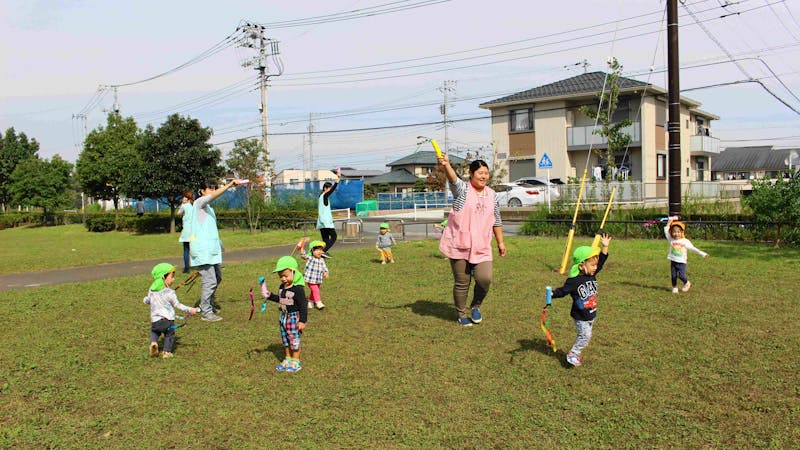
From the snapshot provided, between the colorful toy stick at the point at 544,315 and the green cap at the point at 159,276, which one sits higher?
the green cap at the point at 159,276

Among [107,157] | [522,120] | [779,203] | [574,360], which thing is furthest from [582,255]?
[107,157]

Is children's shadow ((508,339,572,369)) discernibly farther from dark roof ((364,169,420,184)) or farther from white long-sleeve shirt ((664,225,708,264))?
dark roof ((364,169,420,184))

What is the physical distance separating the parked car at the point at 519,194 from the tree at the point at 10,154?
3664cm

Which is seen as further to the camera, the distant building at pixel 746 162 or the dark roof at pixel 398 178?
the distant building at pixel 746 162

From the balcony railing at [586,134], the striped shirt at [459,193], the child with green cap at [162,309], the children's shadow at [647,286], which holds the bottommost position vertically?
the children's shadow at [647,286]

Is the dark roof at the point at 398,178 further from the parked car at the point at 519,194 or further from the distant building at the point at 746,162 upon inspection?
the distant building at the point at 746,162

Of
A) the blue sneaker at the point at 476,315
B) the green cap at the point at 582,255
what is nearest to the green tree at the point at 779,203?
the blue sneaker at the point at 476,315

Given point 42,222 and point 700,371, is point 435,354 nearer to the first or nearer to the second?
point 700,371

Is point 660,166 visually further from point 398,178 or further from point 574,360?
Result: point 574,360

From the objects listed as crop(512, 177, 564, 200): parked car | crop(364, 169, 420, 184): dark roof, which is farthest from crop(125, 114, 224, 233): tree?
crop(364, 169, 420, 184): dark roof

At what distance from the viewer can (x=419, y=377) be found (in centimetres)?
511

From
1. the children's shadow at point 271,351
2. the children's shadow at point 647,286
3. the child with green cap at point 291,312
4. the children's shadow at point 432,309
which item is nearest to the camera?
the child with green cap at point 291,312

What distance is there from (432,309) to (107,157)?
1311 inches

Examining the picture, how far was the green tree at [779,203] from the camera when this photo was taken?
1312 centimetres
